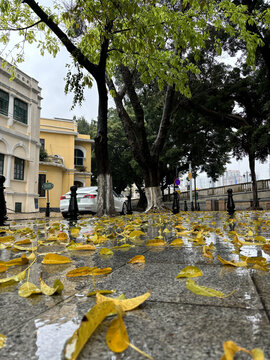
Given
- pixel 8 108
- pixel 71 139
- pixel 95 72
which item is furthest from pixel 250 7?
pixel 71 139

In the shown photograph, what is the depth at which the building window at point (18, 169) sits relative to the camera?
18384 mm

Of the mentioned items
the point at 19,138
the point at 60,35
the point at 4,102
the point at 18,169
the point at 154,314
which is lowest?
the point at 154,314

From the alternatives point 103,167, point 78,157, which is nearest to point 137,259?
point 103,167

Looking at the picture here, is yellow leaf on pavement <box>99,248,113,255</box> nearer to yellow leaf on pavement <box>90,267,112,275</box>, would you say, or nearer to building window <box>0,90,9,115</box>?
yellow leaf on pavement <box>90,267,112,275</box>

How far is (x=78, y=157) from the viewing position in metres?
32.1

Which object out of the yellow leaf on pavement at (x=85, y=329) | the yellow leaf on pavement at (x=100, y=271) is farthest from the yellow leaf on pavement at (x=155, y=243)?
the yellow leaf on pavement at (x=85, y=329)

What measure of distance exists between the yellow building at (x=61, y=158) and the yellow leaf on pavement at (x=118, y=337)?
2556cm

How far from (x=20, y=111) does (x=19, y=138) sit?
78.9 inches

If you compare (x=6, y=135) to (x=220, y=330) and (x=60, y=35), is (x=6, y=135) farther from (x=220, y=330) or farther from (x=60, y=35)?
(x=220, y=330)

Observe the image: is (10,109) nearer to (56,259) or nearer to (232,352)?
(56,259)

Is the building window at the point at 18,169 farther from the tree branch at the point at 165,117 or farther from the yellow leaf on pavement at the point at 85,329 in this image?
the yellow leaf on pavement at the point at 85,329

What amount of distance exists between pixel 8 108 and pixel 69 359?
19.7 metres

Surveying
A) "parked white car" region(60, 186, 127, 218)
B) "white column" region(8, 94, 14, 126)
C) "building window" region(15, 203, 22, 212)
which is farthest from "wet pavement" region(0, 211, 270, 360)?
"white column" region(8, 94, 14, 126)

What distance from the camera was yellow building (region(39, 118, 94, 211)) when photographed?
26.3 m
